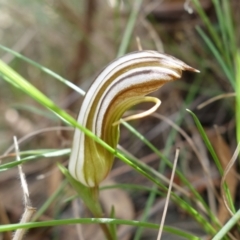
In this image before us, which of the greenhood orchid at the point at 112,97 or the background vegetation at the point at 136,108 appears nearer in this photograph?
the greenhood orchid at the point at 112,97

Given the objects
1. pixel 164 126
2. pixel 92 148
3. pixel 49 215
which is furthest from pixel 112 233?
pixel 164 126

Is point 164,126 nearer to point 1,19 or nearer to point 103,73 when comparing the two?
point 103,73

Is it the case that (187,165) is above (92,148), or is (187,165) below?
below

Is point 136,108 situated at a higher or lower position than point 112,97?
lower

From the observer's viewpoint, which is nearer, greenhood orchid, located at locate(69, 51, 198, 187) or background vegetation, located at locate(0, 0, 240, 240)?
greenhood orchid, located at locate(69, 51, 198, 187)

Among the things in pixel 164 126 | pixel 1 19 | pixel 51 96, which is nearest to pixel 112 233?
pixel 164 126

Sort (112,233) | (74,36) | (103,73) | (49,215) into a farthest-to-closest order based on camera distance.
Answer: (74,36)
(49,215)
(112,233)
(103,73)

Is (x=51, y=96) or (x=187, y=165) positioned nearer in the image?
(x=187, y=165)

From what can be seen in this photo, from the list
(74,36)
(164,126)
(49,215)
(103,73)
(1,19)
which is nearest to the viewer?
(103,73)

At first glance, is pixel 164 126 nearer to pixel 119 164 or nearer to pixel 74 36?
pixel 119 164

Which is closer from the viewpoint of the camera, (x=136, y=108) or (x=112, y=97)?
(x=112, y=97)

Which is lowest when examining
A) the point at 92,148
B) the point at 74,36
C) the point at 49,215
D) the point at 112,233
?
the point at 49,215
